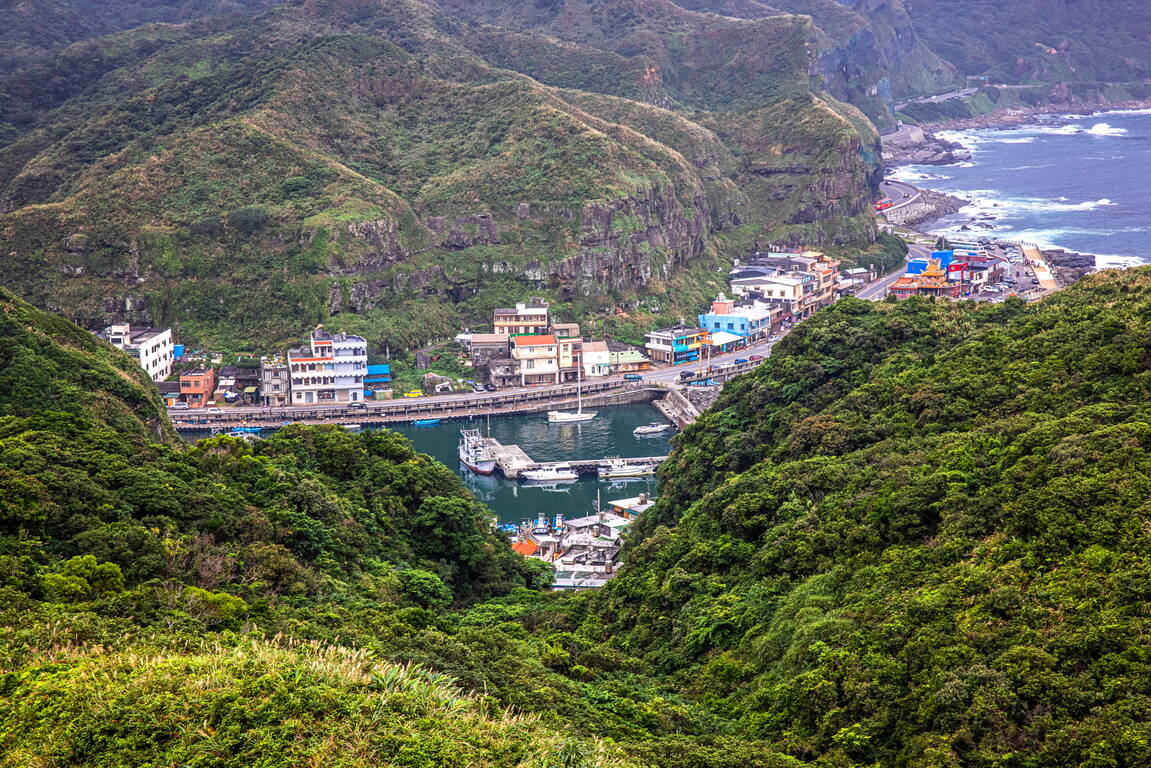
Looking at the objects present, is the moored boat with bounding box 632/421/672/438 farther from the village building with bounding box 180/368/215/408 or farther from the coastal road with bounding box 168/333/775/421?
the village building with bounding box 180/368/215/408

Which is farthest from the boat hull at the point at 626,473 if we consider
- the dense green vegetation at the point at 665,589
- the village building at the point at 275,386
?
the village building at the point at 275,386

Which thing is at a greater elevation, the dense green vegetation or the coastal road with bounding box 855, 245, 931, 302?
the coastal road with bounding box 855, 245, 931, 302

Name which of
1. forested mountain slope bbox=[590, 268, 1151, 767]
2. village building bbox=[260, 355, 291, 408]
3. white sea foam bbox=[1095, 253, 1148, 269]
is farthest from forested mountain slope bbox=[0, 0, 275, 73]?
forested mountain slope bbox=[590, 268, 1151, 767]

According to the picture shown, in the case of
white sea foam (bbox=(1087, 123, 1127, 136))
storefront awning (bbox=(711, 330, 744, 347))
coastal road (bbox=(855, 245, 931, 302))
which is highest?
white sea foam (bbox=(1087, 123, 1127, 136))

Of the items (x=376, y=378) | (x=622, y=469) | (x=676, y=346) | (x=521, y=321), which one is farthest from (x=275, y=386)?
(x=676, y=346)

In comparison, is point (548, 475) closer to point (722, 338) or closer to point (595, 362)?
point (595, 362)

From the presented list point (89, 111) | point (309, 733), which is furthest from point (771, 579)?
point (89, 111)
